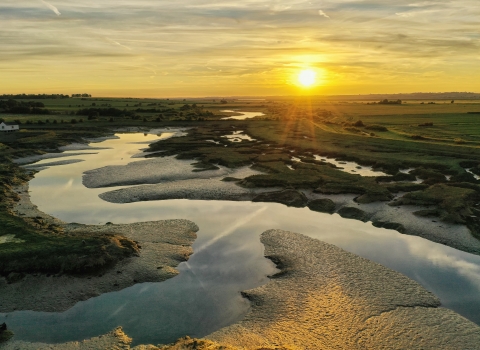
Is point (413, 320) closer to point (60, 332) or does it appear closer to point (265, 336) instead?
point (265, 336)

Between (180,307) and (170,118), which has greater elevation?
(170,118)

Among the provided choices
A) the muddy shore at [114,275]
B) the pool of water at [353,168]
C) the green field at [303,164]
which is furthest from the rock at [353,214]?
the pool of water at [353,168]

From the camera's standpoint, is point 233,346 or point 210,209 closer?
point 233,346

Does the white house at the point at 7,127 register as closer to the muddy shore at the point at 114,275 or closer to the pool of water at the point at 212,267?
the pool of water at the point at 212,267

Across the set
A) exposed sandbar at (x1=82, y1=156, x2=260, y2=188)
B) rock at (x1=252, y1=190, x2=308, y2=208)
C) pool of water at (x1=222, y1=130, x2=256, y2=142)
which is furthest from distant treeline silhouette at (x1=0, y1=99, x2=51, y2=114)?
rock at (x1=252, y1=190, x2=308, y2=208)

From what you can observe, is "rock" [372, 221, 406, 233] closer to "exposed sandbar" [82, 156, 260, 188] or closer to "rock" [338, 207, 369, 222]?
"rock" [338, 207, 369, 222]

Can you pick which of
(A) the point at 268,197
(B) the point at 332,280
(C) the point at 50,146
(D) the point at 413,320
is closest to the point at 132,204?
Result: (A) the point at 268,197

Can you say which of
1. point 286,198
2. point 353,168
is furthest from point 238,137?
point 286,198
